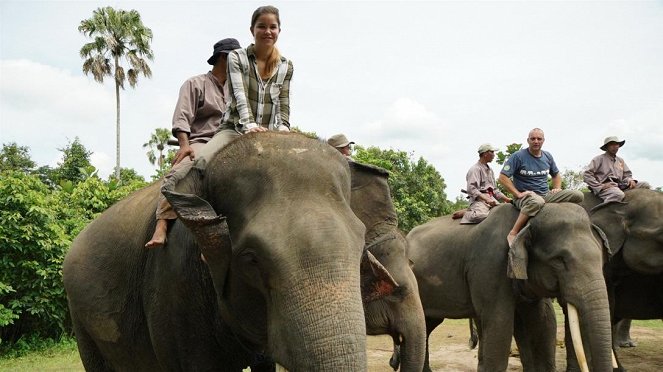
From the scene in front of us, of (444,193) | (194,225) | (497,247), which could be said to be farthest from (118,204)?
(444,193)

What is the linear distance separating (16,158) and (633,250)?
1711 inches

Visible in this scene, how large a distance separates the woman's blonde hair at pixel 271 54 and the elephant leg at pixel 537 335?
5.99m

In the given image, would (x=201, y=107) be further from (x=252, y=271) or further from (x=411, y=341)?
(x=411, y=341)

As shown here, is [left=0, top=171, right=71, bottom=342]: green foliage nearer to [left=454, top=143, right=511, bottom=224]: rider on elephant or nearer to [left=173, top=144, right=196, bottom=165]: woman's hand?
[left=454, top=143, right=511, bottom=224]: rider on elephant

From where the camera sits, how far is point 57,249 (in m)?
12.0

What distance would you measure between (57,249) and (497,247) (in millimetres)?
8138

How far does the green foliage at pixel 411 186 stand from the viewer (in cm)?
3111

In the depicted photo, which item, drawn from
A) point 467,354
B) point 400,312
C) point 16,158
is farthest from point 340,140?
point 16,158

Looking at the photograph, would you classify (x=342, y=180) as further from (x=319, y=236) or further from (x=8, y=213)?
(x=8, y=213)

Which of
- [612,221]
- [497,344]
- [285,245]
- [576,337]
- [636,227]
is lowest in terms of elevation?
[497,344]

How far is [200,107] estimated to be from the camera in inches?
181

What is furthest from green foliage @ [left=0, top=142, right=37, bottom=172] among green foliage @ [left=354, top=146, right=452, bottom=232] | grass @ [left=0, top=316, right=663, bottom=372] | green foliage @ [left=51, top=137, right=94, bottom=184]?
grass @ [left=0, top=316, right=663, bottom=372]

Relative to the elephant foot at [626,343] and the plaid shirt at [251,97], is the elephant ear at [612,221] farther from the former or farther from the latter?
the plaid shirt at [251,97]

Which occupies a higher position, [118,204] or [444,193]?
[444,193]
